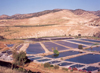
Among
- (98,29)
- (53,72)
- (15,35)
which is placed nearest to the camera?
(53,72)

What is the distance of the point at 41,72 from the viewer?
1569 cm

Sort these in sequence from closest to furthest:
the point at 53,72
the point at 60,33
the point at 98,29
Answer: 1. the point at 53,72
2. the point at 98,29
3. the point at 60,33

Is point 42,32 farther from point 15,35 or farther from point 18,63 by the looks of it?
point 18,63

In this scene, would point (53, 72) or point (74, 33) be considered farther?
point (74, 33)

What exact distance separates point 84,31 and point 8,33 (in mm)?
40948

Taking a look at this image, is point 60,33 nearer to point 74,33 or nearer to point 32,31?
point 74,33

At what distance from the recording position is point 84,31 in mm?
69438

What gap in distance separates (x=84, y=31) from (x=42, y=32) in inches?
931

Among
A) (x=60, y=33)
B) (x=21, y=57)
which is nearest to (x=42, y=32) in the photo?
(x=60, y=33)

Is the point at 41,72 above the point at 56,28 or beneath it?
beneath

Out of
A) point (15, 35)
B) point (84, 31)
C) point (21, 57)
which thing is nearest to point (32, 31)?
point (15, 35)

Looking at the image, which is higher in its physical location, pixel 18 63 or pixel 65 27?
pixel 65 27

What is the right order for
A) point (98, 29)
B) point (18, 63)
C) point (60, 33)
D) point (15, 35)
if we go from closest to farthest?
1. point (18, 63)
2. point (15, 35)
3. point (98, 29)
4. point (60, 33)

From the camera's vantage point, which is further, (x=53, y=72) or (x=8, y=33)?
(x=8, y=33)
